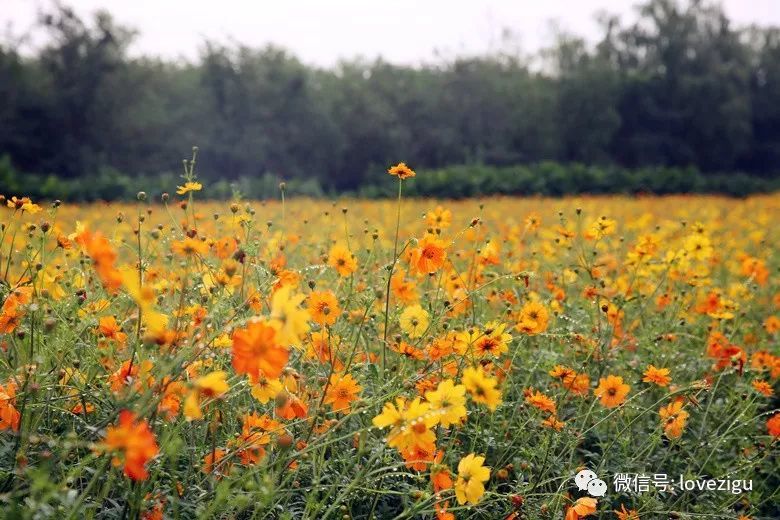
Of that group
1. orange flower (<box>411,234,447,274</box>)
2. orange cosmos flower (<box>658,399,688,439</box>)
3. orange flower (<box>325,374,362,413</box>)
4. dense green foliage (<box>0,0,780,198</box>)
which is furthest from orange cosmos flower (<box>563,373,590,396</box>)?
dense green foliage (<box>0,0,780,198</box>)

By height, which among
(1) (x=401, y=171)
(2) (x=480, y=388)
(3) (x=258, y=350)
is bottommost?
(2) (x=480, y=388)

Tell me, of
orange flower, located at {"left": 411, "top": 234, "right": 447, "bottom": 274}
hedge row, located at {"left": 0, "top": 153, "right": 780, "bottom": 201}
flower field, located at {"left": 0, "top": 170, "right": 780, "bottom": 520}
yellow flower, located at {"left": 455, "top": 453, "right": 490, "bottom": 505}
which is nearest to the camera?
flower field, located at {"left": 0, "top": 170, "right": 780, "bottom": 520}

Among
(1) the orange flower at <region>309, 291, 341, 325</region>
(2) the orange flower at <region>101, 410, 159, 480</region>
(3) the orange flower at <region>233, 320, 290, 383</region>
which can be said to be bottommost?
(2) the orange flower at <region>101, 410, 159, 480</region>

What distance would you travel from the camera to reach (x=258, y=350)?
1.12m

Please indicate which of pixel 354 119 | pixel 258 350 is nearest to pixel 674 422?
pixel 258 350

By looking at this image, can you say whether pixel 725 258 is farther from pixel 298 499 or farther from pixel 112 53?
pixel 112 53

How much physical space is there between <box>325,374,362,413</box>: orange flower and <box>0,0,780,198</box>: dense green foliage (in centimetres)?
Answer: 1204

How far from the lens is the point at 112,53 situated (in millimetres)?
19547

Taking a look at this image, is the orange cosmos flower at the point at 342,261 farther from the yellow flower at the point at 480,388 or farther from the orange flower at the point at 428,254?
the yellow flower at the point at 480,388

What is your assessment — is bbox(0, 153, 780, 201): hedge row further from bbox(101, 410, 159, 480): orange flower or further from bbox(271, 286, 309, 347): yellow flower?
A: bbox(101, 410, 159, 480): orange flower

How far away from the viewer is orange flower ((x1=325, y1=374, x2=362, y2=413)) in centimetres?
170

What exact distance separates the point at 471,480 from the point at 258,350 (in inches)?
21.6

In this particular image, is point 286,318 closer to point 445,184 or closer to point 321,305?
point 321,305

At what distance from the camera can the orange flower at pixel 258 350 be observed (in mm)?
1106
